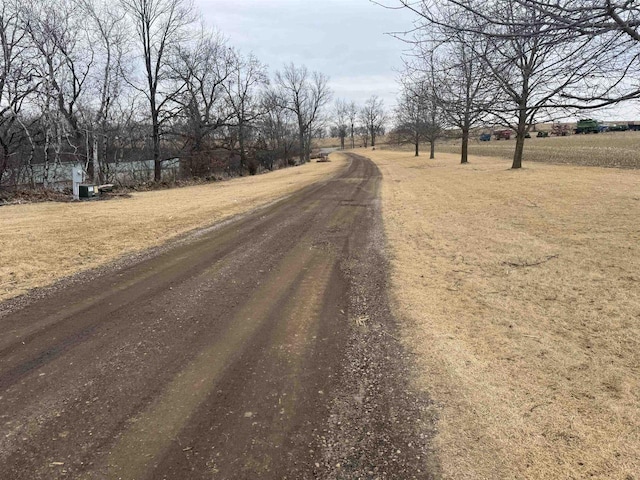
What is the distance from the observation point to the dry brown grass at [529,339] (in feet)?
8.12

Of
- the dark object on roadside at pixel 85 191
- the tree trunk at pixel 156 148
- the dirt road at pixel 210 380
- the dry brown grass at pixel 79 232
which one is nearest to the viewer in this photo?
the dirt road at pixel 210 380

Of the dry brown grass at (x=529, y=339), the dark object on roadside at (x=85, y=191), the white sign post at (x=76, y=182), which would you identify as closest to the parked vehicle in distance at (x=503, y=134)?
the dry brown grass at (x=529, y=339)

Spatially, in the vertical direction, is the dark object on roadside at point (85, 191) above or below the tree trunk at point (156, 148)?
below

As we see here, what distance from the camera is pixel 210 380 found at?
3.27m

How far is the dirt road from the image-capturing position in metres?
2.41

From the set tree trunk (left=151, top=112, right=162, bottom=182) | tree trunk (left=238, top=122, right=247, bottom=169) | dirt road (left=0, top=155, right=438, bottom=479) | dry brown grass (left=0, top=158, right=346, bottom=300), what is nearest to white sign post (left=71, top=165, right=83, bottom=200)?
dry brown grass (left=0, top=158, right=346, bottom=300)

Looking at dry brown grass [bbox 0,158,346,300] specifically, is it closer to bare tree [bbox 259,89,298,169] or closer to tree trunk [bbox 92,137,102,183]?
tree trunk [bbox 92,137,102,183]

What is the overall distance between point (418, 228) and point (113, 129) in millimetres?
22644

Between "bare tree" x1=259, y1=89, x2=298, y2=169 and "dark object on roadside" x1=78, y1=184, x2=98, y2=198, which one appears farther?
"bare tree" x1=259, y1=89, x2=298, y2=169

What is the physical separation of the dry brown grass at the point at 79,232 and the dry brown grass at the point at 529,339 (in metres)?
5.13

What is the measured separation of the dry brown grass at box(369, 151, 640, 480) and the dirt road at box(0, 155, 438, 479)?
0.35m

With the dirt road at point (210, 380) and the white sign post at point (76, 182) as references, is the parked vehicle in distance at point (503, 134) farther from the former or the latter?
the dirt road at point (210, 380)

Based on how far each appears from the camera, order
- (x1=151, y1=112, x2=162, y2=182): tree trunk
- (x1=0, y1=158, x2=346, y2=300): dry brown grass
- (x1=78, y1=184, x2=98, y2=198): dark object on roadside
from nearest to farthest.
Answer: (x1=0, y1=158, x2=346, y2=300): dry brown grass, (x1=78, y1=184, x2=98, y2=198): dark object on roadside, (x1=151, y1=112, x2=162, y2=182): tree trunk

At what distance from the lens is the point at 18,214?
12.0m
